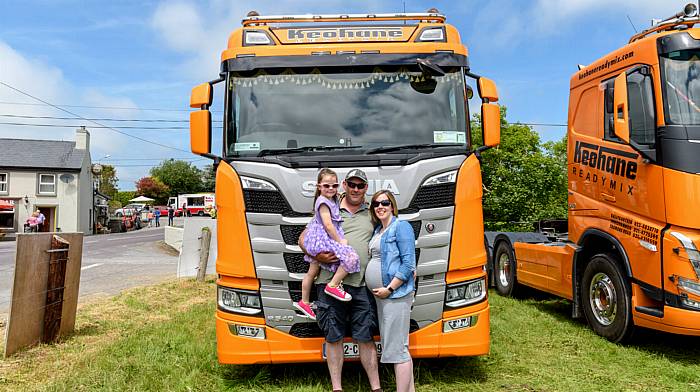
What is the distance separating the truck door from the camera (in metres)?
5.69

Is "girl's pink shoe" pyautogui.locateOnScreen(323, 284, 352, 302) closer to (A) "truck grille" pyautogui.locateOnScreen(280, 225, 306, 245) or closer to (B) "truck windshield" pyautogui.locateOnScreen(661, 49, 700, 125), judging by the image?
(A) "truck grille" pyautogui.locateOnScreen(280, 225, 306, 245)

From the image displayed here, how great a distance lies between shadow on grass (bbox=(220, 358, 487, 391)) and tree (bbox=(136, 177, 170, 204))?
94.3 meters

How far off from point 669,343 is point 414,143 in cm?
409

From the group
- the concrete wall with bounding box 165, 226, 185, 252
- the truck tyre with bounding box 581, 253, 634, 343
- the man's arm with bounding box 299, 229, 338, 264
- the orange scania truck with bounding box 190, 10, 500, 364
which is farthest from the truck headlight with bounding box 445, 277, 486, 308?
the concrete wall with bounding box 165, 226, 185, 252

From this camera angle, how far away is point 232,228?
4828 mm

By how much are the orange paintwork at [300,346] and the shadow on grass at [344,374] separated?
0.33 meters

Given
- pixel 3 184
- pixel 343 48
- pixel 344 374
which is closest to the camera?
pixel 343 48

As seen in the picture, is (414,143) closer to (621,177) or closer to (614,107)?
(614,107)

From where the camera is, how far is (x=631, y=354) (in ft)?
20.1

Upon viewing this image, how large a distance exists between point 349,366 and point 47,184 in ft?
136

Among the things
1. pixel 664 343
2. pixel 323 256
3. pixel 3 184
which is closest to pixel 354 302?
pixel 323 256

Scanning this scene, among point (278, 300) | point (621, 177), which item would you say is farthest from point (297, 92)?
point (621, 177)

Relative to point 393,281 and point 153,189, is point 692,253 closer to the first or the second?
point 393,281

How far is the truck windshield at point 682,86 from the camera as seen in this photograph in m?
5.60
